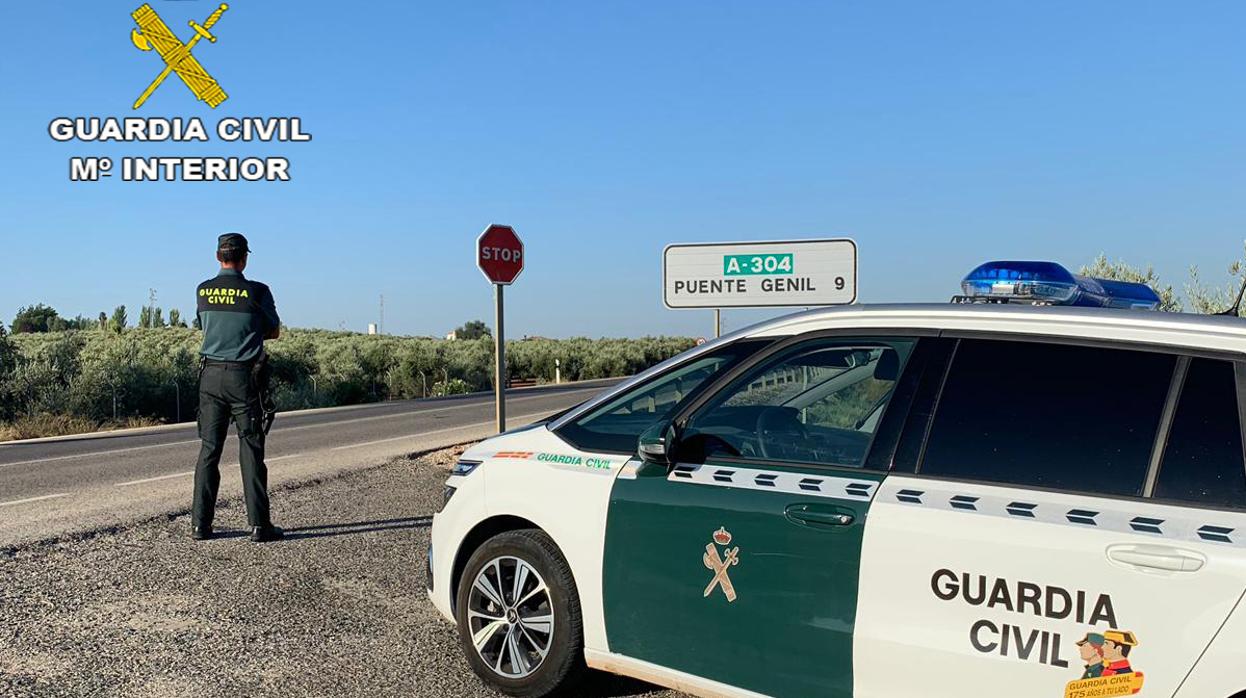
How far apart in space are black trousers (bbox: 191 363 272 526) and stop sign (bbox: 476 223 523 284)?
4.56 m

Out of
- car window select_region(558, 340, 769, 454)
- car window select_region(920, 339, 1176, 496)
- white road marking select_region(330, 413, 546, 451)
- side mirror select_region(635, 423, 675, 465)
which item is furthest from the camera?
white road marking select_region(330, 413, 546, 451)

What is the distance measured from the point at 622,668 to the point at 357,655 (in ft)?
5.01

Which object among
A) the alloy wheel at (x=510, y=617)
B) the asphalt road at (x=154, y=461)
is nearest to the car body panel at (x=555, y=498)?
the alloy wheel at (x=510, y=617)

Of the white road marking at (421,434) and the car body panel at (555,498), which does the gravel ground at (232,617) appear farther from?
the white road marking at (421,434)

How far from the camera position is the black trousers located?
7.24 meters

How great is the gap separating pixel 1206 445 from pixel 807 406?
162 cm

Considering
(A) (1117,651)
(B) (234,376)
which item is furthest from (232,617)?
(A) (1117,651)

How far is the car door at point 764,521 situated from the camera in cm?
344

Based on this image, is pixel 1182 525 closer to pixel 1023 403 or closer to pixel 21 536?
pixel 1023 403

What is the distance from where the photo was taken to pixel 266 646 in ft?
16.4

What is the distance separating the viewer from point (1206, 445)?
2922mm

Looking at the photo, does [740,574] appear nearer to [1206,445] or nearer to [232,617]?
[1206,445]

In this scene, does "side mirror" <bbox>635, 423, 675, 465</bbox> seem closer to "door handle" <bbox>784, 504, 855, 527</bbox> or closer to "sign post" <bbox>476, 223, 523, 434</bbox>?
"door handle" <bbox>784, 504, 855, 527</bbox>

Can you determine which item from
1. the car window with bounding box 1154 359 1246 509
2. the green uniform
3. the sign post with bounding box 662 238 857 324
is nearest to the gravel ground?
the green uniform
